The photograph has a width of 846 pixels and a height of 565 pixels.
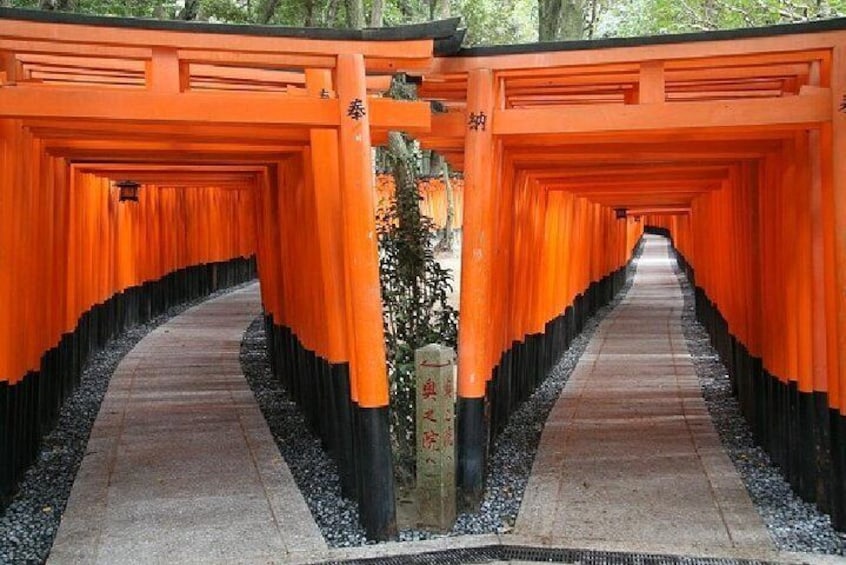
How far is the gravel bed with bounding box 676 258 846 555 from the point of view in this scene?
18.8 ft

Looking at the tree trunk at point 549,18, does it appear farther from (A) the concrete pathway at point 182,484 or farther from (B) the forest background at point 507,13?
(A) the concrete pathway at point 182,484

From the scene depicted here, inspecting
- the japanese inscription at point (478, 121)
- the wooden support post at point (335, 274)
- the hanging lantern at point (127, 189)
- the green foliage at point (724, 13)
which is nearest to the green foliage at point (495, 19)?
the green foliage at point (724, 13)

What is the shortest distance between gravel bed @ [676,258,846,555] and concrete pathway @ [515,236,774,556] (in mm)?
96

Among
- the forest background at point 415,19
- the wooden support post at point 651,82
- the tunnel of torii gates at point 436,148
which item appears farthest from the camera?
the forest background at point 415,19

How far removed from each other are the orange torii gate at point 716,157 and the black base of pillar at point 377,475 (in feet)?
2.24

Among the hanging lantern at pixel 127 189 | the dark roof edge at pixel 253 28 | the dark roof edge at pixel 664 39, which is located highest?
the dark roof edge at pixel 253 28

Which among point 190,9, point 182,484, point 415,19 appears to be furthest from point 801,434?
point 415,19

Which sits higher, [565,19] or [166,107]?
[565,19]

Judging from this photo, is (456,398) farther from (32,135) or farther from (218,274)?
(218,274)

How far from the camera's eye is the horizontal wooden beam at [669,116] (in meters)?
5.73

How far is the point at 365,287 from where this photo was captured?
5852 mm

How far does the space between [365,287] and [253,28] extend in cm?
160

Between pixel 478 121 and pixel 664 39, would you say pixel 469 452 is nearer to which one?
pixel 478 121

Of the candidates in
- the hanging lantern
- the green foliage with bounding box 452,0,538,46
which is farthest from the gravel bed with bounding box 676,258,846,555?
the green foliage with bounding box 452,0,538,46
